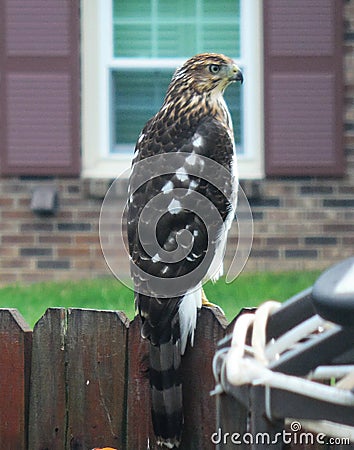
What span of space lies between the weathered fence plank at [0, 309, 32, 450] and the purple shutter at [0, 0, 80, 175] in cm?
498

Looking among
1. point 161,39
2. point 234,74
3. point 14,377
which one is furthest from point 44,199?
point 14,377

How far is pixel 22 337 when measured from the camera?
11.0 feet

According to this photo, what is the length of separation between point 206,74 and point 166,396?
1.52 metres

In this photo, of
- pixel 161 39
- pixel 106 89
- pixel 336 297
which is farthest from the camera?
pixel 161 39

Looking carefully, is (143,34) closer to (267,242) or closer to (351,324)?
(267,242)

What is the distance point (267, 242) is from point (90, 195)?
132cm

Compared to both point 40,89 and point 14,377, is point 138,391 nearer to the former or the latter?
point 14,377

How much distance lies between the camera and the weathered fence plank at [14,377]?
335cm

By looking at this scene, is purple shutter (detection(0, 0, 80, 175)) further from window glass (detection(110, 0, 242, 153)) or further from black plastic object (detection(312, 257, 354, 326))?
black plastic object (detection(312, 257, 354, 326))

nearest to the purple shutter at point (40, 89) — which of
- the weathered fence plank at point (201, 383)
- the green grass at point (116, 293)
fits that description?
the green grass at point (116, 293)

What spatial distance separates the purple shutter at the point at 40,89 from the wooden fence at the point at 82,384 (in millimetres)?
4986

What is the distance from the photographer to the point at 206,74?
4.31 meters

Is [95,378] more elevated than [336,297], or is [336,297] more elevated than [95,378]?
[336,297]

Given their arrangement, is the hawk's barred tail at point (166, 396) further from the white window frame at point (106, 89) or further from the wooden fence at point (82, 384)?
the white window frame at point (106, 89)
